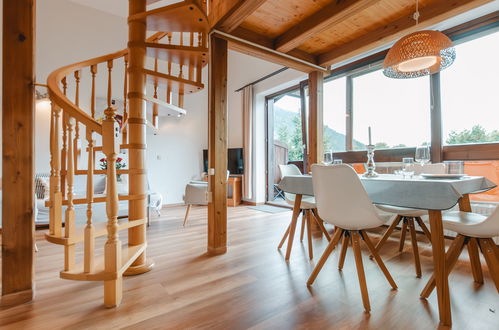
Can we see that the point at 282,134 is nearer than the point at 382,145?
No

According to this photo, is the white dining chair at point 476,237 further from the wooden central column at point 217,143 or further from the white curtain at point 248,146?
the white curtain at point 248,146

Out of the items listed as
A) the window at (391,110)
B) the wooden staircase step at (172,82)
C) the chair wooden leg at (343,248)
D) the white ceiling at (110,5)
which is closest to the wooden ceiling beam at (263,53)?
the wooden staircase step at (172,82)

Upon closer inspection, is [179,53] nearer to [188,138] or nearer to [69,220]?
[69,220]

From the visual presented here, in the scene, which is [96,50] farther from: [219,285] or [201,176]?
[219,285]

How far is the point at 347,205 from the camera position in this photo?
1.65m

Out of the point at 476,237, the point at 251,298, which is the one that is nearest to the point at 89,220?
the point at 251,298

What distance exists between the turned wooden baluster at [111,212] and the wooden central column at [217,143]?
1094 millimetres

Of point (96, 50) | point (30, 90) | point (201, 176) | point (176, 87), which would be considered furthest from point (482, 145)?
point (96, 50)

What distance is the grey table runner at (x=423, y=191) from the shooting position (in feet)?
4.51

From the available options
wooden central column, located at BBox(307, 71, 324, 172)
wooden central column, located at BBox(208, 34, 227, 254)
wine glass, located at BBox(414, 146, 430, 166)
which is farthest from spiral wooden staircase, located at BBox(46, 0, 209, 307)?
wine glass, located at BBox(414, 146, 430, 166)

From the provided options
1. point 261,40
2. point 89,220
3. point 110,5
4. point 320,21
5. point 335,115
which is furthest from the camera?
point 110,5

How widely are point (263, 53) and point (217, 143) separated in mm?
1308

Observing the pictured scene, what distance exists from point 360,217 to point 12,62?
253 centimetres

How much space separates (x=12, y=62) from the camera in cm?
165
